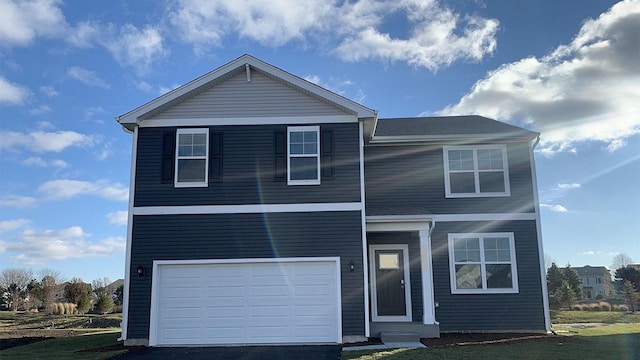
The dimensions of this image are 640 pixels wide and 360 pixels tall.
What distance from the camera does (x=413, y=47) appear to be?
605 inches

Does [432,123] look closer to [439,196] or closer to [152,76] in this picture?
[439,196]

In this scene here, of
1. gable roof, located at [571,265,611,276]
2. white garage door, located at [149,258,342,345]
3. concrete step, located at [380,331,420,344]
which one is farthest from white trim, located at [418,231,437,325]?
gable roof, located at [571,265,611,276]

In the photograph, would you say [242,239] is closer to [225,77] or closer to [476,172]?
[225,77]

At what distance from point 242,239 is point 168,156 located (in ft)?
9.29

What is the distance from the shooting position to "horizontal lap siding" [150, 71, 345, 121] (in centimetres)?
1274

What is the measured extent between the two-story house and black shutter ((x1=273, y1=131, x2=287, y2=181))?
4 cm

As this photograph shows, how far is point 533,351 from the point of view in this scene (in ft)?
31.8

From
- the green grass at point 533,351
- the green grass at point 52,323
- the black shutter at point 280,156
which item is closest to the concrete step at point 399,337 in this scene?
the green grass at point 533,351

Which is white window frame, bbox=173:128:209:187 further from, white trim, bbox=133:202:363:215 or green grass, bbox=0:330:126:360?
green grass, bbox=0:330:126:360

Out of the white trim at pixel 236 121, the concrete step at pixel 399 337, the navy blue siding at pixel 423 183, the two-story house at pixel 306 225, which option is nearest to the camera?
the concrete step at pixel 399 337

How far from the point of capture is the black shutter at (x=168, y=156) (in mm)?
12398

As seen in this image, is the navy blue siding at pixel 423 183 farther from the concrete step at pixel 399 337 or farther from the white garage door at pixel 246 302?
the concrete step at pixel 399 337

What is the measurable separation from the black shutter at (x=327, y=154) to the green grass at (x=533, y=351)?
170 inches

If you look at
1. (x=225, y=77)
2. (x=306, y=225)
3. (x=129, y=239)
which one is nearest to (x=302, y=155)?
(x=306, y=225)
